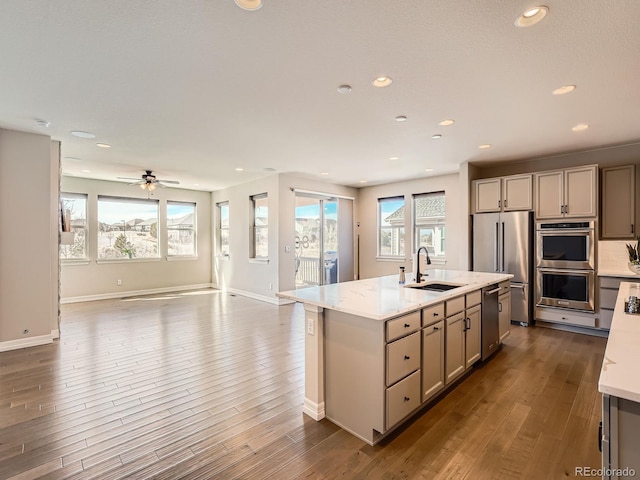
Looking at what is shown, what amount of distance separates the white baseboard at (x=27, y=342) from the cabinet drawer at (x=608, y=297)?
7.65 meters

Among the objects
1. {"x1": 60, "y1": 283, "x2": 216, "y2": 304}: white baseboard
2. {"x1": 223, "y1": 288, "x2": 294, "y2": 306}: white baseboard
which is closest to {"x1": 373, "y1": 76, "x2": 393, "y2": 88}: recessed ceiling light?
{"x1": 223, "y1": 288, "x2": 294, "y2": 306}: white baseboard

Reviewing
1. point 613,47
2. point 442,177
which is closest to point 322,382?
point 613,47

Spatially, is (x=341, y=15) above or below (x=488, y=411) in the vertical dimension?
above

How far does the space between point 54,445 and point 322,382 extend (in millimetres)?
1873

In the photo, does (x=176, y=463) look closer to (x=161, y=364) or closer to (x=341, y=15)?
(x=161, y=364)

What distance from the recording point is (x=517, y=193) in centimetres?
516

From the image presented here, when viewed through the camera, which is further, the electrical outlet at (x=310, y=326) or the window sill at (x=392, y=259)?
the window sill at (x=392, y=259)

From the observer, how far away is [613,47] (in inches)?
85.8

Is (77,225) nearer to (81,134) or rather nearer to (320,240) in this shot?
(81,134)

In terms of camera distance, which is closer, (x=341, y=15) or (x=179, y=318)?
(x=341, y=15)

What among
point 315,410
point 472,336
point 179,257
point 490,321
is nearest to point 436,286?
point 472,336

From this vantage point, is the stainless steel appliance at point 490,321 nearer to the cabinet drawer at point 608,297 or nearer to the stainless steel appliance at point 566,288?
the stainless steel appliance at point 566,288

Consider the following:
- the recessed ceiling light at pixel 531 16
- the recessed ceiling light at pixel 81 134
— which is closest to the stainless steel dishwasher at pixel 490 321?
the recessed ceiling light at pixel 531 16

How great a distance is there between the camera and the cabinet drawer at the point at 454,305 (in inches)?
110
